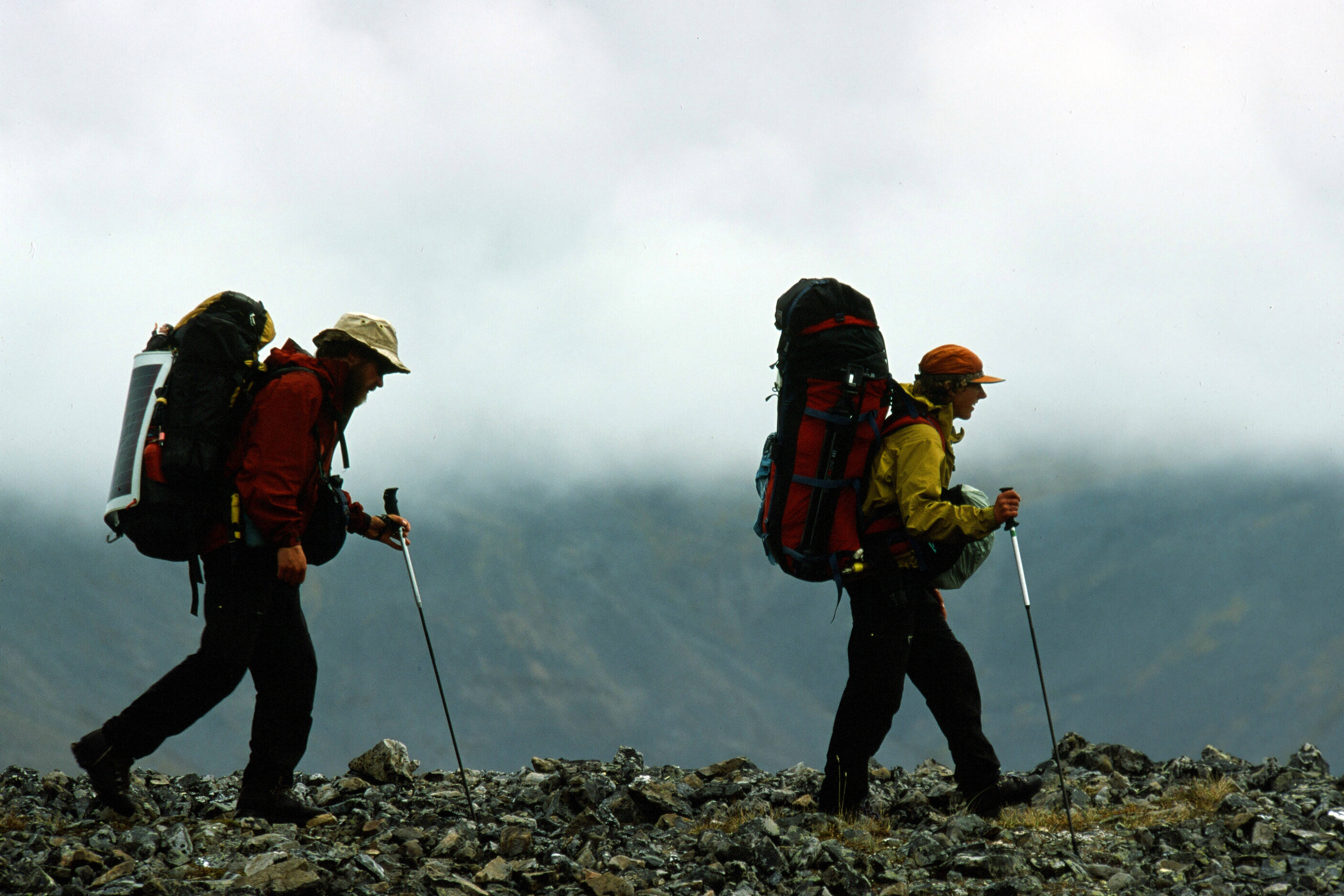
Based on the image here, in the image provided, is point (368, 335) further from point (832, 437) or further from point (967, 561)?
point (967, 561)

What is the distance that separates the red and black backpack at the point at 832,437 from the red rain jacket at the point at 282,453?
10.1 ft

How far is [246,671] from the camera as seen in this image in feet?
23.6

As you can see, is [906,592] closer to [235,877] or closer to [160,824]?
[235,877]

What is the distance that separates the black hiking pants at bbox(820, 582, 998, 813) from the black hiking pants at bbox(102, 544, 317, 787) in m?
3.74

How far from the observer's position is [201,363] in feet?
23.0

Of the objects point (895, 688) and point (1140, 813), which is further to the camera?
point (1140, 813)

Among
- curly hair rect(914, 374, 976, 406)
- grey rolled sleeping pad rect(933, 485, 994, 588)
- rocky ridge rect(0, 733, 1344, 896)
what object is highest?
curly hair rect(914, 374, 976, 406)

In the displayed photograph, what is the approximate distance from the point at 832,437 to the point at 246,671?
419 centimetres

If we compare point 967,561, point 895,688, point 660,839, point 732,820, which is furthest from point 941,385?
point 660,839

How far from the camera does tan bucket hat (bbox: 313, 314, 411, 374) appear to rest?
7281 millimetres

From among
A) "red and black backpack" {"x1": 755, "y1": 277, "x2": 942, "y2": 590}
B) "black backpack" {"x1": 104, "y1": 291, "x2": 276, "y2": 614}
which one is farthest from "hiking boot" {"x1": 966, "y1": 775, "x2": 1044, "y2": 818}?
"black backpack" {"x1": 104, "y1": 291, "x2": 276, "y2": 614}

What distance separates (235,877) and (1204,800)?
7.24 m

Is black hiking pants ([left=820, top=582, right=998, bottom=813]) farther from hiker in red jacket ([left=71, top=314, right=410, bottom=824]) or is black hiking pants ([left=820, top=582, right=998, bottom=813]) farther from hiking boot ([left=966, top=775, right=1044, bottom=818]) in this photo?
hiker in red jacket ([left=71, top=314, right=410, bottom=824])

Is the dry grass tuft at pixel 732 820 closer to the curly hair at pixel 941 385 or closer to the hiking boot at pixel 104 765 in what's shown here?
the curly hair at pixel 941 385
